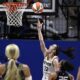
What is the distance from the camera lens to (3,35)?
1412cm

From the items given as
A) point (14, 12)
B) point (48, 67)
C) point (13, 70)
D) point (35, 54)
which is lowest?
point (35, 54)

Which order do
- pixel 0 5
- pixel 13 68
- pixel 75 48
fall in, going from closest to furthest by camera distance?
pixel 13 68, pixel 75 48, pixel 0 5

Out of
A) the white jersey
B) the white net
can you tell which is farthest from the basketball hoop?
the white jersey

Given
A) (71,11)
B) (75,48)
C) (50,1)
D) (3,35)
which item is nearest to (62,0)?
(71,11)

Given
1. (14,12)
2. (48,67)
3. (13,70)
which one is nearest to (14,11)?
(14,12)

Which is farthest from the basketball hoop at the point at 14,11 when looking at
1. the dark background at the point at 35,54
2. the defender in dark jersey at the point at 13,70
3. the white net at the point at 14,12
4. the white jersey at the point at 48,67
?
the defender in dark jersey at the point at 13,70

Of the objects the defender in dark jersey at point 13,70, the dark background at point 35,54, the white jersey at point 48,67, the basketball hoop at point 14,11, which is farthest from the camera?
the basketball hoop at point 14,11

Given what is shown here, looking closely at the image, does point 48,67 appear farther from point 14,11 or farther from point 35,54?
point 14,11

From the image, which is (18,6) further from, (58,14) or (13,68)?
(13,68)

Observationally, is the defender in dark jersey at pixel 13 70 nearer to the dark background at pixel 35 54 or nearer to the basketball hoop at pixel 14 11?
the dark background at pixel 35 54

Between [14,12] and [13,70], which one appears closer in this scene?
[13,70]

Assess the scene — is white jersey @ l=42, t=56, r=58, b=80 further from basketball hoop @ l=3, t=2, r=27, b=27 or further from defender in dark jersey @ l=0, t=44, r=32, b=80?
basketball hoop @ l=3, t=2, r=27, b=27

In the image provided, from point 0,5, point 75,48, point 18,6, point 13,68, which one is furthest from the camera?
point 0,5

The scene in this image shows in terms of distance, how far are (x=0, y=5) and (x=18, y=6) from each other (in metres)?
1.67
